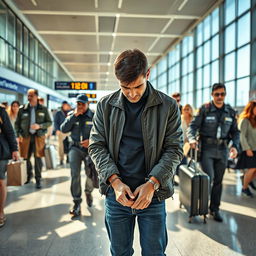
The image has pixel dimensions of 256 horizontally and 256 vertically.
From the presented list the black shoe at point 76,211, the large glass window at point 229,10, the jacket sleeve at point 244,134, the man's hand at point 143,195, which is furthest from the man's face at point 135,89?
the large glass window at point 229,10

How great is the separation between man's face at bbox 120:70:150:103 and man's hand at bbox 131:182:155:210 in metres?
0.47

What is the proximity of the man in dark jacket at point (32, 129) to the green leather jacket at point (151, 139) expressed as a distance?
423 centimetres

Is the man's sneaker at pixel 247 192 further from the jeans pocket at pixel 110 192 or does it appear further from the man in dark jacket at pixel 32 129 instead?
the jeans pocket at pixel 110 192

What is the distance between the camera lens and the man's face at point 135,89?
1374 mm

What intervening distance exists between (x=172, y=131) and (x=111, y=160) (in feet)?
1.26

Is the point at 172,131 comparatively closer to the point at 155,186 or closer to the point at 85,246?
the point at 155,186

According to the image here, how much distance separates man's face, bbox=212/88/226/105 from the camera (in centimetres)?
355

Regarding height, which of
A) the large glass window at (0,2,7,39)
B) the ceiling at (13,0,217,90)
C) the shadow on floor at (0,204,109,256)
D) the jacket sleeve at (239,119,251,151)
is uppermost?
the ceiling at (13,0,217,90)

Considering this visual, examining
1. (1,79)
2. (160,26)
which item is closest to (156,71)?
(160,26)

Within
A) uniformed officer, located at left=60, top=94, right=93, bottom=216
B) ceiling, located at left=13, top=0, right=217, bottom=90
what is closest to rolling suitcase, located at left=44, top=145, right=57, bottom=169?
uniformed officer, located at left=60, top=94, right=93, bottom=216

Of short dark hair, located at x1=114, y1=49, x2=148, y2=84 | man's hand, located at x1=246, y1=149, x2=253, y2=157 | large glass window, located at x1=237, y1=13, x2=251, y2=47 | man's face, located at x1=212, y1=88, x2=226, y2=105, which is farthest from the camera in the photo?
large glass window, located at x1=237, y1=13, x2=251, y2=47

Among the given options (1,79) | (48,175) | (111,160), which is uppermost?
(1,79)

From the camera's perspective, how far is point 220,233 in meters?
3.27

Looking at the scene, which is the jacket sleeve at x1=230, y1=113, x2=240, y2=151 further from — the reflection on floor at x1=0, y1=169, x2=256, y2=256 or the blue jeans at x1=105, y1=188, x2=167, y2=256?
the blue jeans at x1=105, y1=188, x2=167, y2=256
